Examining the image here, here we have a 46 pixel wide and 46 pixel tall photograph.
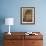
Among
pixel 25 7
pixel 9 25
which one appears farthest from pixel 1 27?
pixel 25 7

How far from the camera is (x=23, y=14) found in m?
4.73

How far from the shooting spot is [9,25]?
4.55 metres

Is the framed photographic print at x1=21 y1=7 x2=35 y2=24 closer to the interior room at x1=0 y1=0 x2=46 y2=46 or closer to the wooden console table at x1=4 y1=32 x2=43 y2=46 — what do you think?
the interior room at x1=0 y1=0 x2=46 y2=46

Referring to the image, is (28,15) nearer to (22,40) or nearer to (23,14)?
(23,14)

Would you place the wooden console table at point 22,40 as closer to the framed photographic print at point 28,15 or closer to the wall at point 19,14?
the wall at point 19,14

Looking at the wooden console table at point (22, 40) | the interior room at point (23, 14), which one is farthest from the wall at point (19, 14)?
the wooden console table at point (22, 40)

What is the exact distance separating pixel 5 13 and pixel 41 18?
4.04 feet

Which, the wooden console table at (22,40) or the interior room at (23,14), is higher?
the interior room at (23,14)

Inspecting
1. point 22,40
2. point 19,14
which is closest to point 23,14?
point 19,14

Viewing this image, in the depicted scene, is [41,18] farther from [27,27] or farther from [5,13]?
[5,13]

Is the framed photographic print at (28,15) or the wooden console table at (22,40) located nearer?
the wooden console table at (22,40)

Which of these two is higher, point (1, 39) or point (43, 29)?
point (43, 29)

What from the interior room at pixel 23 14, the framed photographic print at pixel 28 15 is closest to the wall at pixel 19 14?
the interior room at pixel 23 14

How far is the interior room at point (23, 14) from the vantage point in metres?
4.71
